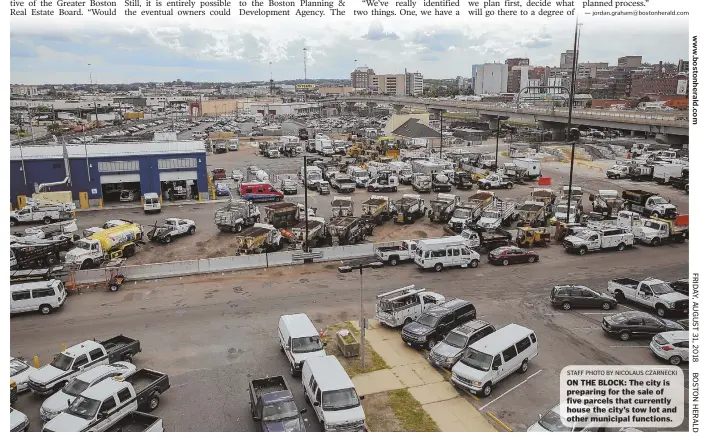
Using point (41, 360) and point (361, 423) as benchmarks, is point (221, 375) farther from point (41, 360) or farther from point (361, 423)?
point (41, 360)

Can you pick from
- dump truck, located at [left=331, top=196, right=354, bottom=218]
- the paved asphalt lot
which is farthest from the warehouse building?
the paved asphalt lot

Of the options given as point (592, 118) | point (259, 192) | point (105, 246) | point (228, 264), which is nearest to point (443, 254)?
point (228, 264)

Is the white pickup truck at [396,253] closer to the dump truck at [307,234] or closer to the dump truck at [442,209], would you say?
the dump truck at [307,234]

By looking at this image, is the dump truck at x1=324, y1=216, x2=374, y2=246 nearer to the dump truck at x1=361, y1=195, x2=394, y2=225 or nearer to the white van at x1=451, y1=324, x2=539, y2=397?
the dump truck at x1=361, y1=195, x2=394, y2=225

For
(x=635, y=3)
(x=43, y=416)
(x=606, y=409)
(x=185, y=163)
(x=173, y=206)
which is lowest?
(x=43, y=416)

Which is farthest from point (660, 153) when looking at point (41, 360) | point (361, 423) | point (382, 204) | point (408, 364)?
point (41, 360)
